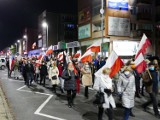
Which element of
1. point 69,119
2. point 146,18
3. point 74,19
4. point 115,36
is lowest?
point 69,119

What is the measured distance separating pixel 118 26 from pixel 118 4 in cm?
265

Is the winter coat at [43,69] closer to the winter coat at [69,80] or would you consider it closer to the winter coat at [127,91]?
the winter coat at [69,80]

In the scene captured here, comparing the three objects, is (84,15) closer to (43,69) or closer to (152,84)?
(43,69)

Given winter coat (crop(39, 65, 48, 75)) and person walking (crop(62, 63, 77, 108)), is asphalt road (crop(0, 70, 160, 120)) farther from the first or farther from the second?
winter coat (crop(39, 65, 48, 75))

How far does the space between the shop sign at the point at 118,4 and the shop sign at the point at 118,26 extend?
1.32 metres

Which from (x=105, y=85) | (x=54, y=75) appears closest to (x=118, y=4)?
(x=54, y=75)

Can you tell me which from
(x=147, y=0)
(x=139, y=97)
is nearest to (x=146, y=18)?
(x=147, y=0)

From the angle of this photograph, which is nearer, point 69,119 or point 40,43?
point 69,119

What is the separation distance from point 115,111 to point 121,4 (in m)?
29.1

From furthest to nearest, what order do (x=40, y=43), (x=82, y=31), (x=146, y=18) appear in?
(x=40, y=43), (x=82, y=31), (x=146, y=18)

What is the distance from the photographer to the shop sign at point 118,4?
37.6m

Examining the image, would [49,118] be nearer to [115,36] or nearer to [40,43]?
[115,36]

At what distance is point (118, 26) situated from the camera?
38031 millimetres

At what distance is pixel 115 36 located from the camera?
37.8 meters
